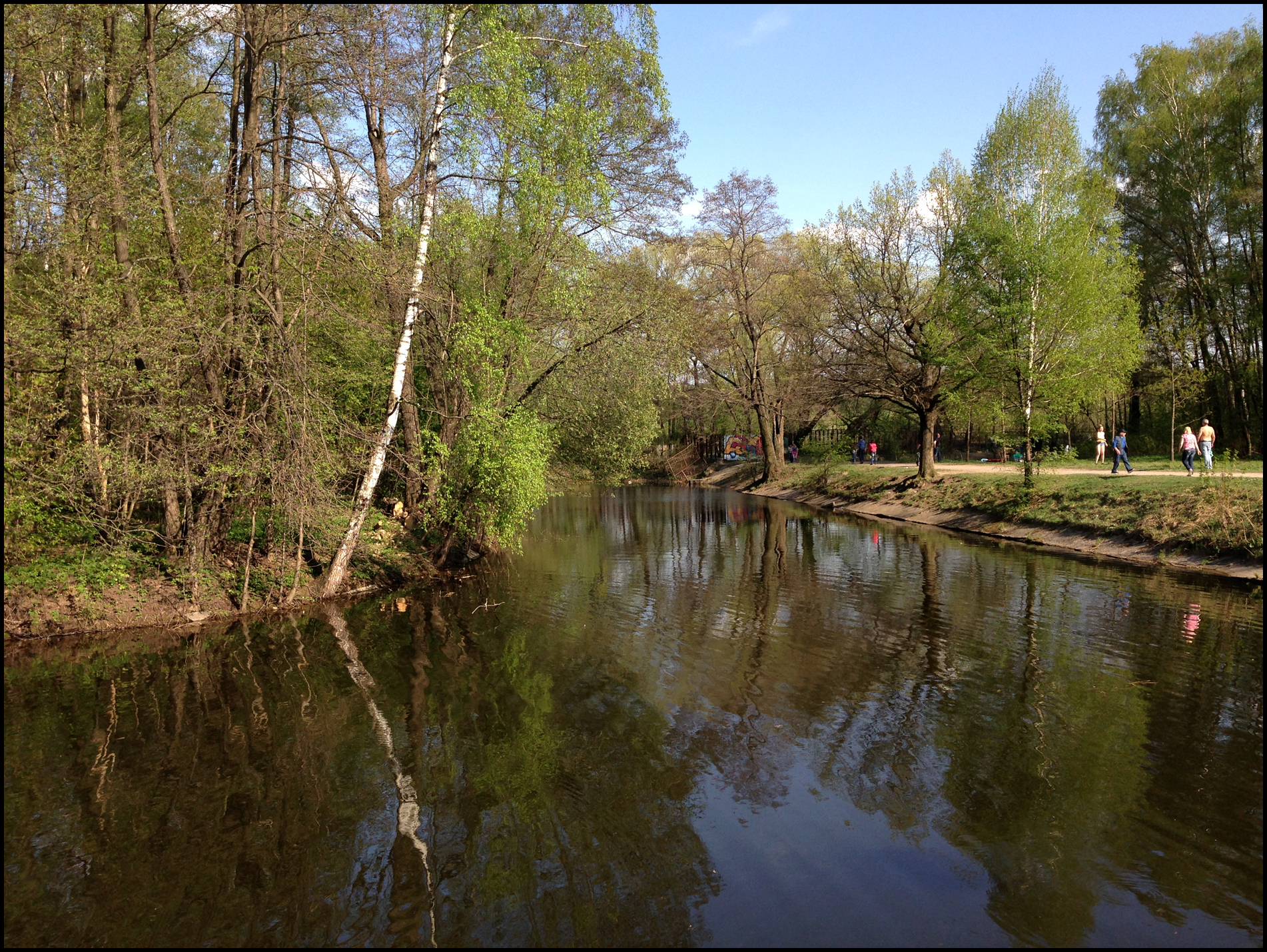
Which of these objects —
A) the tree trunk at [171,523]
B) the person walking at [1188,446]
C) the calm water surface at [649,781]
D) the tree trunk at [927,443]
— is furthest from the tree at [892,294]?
the tree trunk at [171,523]

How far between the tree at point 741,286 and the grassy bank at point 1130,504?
46.2 feet

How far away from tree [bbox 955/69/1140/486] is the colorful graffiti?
31.3m

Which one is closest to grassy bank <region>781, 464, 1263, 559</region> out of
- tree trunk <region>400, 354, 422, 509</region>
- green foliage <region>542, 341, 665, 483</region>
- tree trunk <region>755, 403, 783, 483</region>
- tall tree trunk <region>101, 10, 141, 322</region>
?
green foliage <region>542, 341, 665, 483</region>

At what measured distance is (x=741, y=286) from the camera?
41.8 m

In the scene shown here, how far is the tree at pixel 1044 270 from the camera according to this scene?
2390cm

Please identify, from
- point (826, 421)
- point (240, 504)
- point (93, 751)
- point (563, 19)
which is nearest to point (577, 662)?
point (93, 751)

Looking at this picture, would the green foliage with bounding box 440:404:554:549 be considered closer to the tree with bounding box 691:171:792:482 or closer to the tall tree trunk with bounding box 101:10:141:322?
the tall tree trunk with bounding box 101:10:141:322

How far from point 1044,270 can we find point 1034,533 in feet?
27.6

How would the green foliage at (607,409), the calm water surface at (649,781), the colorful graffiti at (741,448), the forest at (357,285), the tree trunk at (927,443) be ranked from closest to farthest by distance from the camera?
the calm water surface at (649,781), the forest at (357,285), the green foliage at (607,409), the tree trunk at (927,443), the colorful graffiti at (741,448)

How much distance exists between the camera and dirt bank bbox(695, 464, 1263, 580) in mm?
16875

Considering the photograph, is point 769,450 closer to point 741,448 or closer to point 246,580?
point 741,448

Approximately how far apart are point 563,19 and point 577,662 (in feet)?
49.8

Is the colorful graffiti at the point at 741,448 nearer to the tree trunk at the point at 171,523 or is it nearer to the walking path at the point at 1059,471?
the walking path at the point at 1059,471

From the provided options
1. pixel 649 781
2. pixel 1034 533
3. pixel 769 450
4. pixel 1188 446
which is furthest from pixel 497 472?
pixel 769 450
